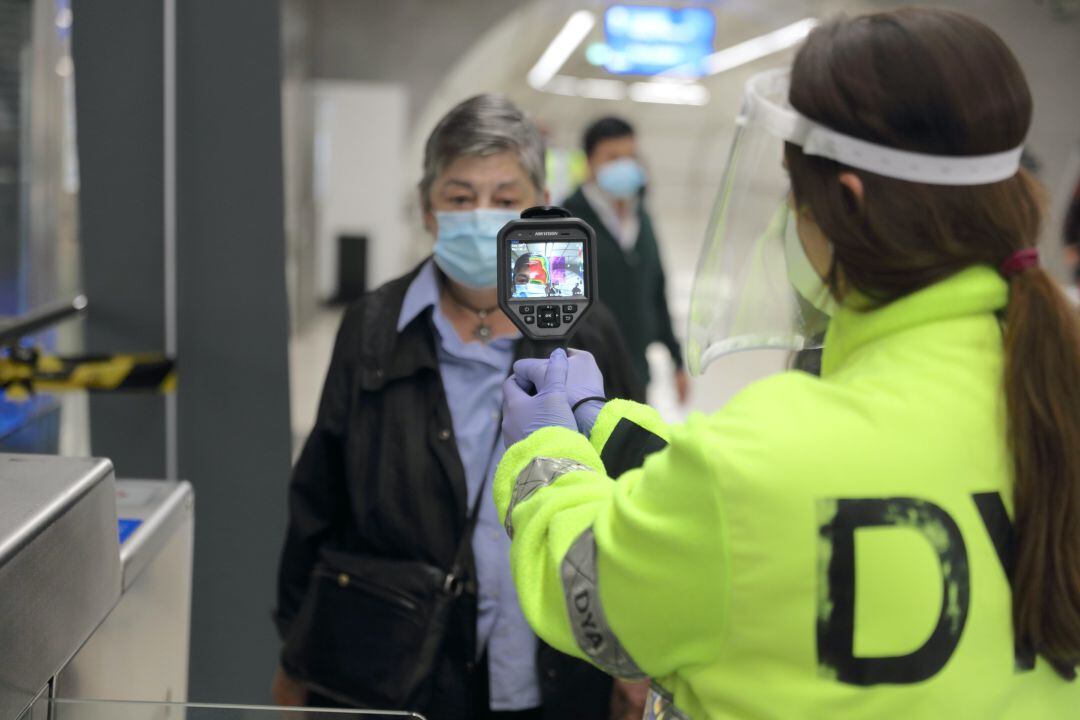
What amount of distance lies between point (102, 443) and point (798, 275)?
1880 mm

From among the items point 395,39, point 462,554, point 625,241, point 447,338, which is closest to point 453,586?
point 462,554

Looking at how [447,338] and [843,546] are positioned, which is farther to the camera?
[447,338]

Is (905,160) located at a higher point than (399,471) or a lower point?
higher

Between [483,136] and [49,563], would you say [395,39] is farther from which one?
[49,563]

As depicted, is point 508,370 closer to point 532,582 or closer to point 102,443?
point 532,582

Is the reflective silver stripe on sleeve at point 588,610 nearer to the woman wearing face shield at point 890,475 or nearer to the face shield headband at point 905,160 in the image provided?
the woman wearing face shield at point 890,475

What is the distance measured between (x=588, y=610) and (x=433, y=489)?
0.75 m

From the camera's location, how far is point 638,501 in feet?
3.11

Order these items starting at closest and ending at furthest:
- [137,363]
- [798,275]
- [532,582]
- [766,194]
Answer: [532,582] < [798,275] < [766,194] < [137,363]

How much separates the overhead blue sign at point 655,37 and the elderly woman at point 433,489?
7.62 metres

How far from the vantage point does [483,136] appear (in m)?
1.80

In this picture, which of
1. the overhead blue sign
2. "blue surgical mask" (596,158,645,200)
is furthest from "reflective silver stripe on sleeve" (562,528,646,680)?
the overhead blue sign

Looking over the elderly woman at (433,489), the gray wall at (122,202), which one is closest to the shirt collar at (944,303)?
the elderly woman at (433,489)

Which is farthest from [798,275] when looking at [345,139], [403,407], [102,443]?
[345,139]
